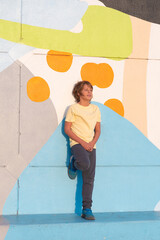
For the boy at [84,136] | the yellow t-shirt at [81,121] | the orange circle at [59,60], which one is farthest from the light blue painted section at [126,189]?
the orange circle at [59,60]

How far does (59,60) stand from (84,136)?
974mm

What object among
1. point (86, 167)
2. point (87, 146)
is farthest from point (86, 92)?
point (86, 167)

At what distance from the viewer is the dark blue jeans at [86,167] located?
Answer: 412cm

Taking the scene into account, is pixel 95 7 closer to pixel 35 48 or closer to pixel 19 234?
pixel 35 48

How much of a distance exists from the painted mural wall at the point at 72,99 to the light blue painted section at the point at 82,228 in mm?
288

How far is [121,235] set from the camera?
407 centimetres

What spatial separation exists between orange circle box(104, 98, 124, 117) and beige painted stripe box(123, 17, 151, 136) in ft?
0.17

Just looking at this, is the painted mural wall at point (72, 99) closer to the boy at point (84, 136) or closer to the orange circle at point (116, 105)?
Answer: the orange circle at point (116, 105)

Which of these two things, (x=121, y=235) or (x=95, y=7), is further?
(x=95, y=7)

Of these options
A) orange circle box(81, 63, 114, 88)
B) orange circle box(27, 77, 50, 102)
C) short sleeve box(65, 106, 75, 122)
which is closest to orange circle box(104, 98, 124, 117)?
orange circle box(81, 63, 114, 88)

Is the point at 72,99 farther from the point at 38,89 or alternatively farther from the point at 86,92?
the point at 38,89

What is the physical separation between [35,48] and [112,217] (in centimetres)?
218

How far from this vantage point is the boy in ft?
13.7

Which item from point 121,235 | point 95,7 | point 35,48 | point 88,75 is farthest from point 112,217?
point 95,7
